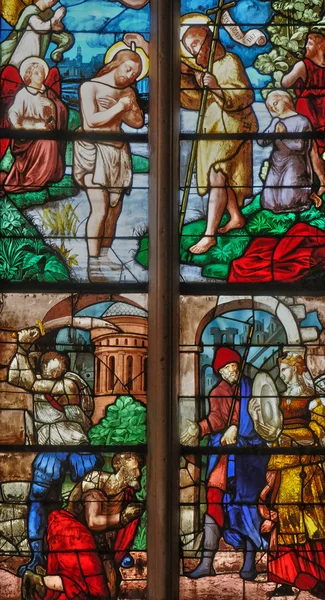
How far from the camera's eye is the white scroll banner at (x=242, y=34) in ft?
14.3

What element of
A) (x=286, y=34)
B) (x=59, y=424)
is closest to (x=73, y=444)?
(x=59, y=424)

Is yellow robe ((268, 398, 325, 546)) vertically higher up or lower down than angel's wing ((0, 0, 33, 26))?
lower down

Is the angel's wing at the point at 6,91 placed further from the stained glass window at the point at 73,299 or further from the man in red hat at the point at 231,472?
the man in red hat at the point at 231,472

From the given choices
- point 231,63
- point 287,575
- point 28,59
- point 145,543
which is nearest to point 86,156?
point 28,59

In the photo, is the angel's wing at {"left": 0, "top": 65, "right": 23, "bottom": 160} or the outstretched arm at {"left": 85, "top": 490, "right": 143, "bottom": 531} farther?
the angel's wing at {"left": 0, "top": 65, "right": 23, "bottom": 160}

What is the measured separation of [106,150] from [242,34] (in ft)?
2.87

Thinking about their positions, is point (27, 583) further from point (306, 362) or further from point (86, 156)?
point (86, 156)

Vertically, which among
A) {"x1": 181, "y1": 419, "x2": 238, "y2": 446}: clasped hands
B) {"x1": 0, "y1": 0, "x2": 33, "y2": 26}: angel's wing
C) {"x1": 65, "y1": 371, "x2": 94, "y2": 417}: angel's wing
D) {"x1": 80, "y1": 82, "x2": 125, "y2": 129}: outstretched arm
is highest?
{"x1": 0, "y1": 0, "x2": 33, "y2": 26}: angel's wing

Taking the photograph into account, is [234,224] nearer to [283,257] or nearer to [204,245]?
[204,245]

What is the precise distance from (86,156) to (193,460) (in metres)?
1.50

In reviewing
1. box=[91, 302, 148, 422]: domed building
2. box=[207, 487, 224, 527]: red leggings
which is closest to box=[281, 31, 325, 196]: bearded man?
box=[91, 302, 148, 422]: domed building

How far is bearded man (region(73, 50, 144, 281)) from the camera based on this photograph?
4.21 metres

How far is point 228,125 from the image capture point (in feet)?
14.1

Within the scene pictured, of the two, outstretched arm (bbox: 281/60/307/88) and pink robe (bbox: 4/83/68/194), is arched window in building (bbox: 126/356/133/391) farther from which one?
outstretched arm (bbox: 281/60/307/88)
